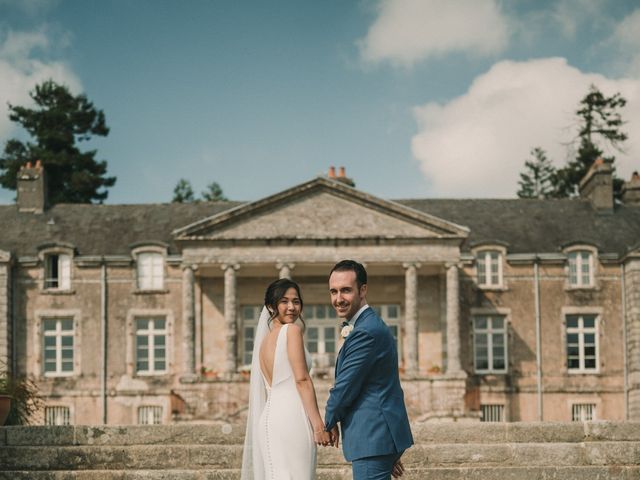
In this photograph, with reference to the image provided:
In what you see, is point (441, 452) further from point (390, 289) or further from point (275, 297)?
point (390, 289)

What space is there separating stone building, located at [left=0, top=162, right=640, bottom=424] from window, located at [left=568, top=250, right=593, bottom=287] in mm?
62

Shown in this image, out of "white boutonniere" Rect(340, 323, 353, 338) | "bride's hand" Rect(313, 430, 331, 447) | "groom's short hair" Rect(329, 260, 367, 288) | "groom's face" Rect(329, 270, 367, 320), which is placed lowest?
"bride's hand" Rect(313, 430, 331, 447)

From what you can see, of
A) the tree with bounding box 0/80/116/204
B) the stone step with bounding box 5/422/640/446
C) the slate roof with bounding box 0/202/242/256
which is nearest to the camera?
the stone step with bounding box 5/422/640/446

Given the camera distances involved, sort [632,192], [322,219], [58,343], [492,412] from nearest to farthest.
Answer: [322,219] → [492,412] → [58,343] → [632,192]

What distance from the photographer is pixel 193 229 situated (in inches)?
1217

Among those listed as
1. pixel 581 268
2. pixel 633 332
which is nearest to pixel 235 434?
pixel 633 332

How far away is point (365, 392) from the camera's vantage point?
6.60 meters

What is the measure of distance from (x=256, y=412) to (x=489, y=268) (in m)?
26.5

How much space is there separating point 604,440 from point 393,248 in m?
19.7

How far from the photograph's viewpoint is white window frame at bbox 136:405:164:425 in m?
32.0

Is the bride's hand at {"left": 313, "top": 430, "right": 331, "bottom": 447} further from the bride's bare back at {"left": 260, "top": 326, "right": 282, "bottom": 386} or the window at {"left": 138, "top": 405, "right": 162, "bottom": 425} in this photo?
the window at {"left": 138, "top": 405, "right": 162, "bottom": 425}

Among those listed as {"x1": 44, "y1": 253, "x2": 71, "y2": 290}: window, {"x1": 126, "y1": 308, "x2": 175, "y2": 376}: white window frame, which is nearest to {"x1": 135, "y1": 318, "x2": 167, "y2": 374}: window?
{"x1": 126, "y1": 308, "x2": 175, "y2": 376}: white window frame

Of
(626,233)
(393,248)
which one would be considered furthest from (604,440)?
(626,233)

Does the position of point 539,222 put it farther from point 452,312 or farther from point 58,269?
point 58,269
